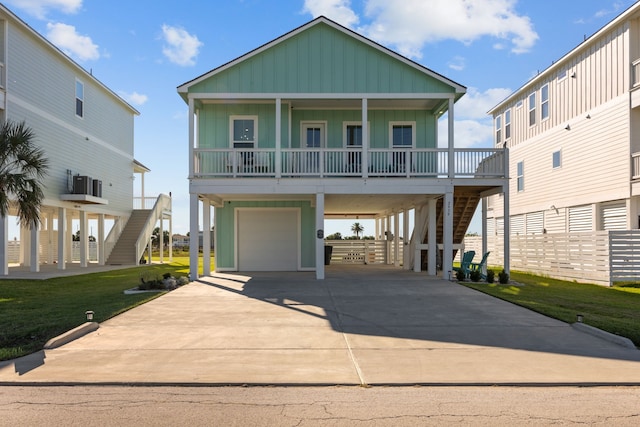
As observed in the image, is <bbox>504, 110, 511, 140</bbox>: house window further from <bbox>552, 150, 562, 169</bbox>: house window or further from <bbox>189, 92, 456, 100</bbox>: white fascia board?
<bbox>189, 92, 456, 100</bbox>: white fascia board

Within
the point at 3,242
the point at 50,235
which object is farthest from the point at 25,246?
the point at 3,242

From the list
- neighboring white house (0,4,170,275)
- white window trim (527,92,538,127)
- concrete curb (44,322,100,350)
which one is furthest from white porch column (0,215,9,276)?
white window trim (527,92,538,127)

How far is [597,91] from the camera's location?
61.8 feet

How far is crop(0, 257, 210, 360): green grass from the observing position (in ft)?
23.5

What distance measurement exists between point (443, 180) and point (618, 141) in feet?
24.4

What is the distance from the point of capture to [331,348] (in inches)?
256

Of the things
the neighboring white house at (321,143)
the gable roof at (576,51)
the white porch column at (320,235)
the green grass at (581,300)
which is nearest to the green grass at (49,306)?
the neighboring white house at (321,143)

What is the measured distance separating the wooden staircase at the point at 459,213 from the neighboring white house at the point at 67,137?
14938mm

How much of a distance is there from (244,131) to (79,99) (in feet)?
33.4

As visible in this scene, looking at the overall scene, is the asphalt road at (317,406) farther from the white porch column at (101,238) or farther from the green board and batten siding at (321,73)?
the white porch column at (101,238)

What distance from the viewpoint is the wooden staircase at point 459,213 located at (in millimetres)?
17125

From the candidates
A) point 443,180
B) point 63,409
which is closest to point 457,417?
point 63,409

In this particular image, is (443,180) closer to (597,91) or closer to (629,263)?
(629,263)

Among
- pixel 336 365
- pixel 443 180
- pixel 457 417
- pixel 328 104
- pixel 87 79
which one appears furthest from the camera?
pixel 87 79
